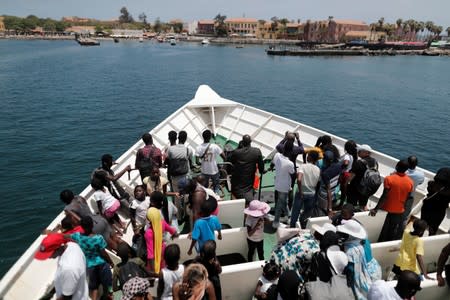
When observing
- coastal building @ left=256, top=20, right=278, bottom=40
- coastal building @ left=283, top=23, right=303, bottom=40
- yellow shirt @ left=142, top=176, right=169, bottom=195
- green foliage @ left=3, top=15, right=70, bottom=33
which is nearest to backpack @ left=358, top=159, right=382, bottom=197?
yellow shirt @ left=142, top=176, right=169, bottom=195

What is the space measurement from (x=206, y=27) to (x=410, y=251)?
20844 cm

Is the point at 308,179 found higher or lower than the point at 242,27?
lower

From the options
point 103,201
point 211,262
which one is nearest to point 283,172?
point 211,262

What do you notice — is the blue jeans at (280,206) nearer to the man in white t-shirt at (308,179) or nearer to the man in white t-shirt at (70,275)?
the man in white t-shirt at (308,179)

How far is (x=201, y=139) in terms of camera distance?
473 inches

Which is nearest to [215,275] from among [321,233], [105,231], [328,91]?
[321,233]

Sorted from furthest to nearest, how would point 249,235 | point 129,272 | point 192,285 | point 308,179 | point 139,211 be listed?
point 308,179, point 139,211, point 249,235, point 129,272, point 192,285

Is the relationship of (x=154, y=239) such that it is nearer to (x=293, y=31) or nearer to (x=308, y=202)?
(x=308, y=202)

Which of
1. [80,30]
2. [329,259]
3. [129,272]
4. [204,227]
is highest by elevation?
[80,30]

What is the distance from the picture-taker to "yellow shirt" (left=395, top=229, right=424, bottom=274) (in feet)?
13.6

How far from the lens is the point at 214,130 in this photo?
1269cm

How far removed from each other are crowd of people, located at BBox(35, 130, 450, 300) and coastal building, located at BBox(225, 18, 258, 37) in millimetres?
185183

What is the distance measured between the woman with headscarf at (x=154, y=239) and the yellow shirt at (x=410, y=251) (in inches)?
137

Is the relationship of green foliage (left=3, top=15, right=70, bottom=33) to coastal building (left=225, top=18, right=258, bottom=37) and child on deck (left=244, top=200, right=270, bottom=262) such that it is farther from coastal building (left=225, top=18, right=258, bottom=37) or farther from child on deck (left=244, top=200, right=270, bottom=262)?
child on deck (left=244, top=200, right=270, bottom=262)
